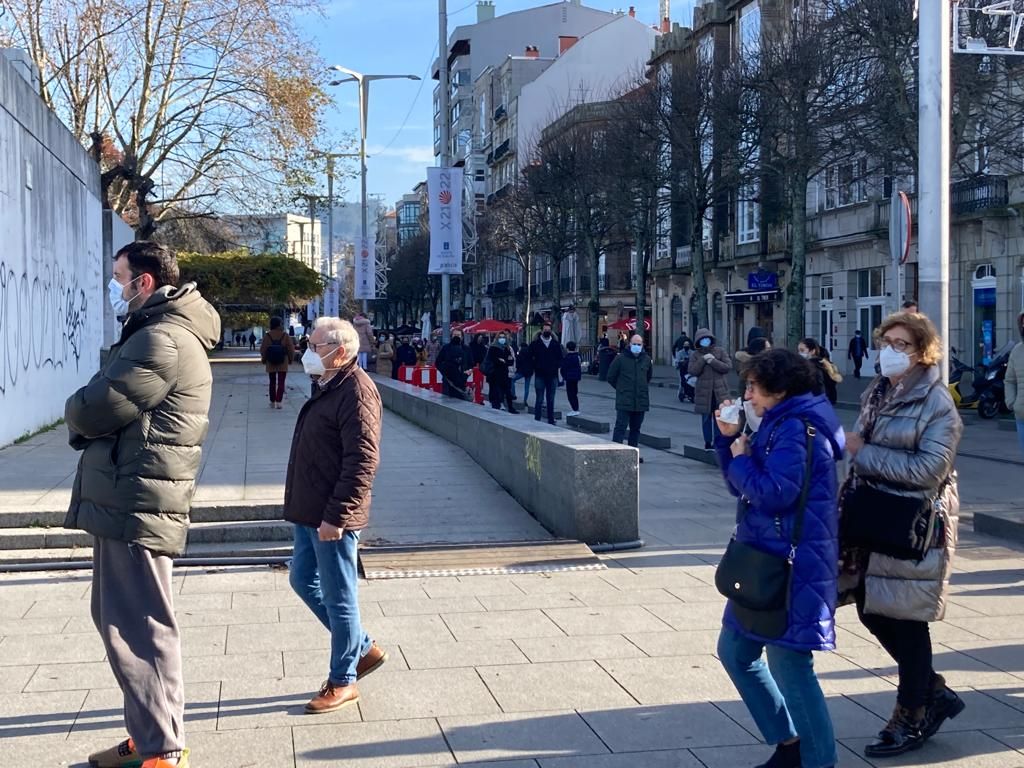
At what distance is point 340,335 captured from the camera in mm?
5031

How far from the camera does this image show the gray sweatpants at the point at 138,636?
4.18 metres

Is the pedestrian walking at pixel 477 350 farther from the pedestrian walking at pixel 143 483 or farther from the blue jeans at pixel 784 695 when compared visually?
the blue jeans at pixel 784 695

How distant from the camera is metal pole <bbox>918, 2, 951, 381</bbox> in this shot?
9273 millimetres

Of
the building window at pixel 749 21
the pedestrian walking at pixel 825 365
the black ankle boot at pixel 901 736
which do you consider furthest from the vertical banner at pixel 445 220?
the building window at pixel 749 21

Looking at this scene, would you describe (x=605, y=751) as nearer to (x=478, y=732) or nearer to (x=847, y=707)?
(x=478, y=732)

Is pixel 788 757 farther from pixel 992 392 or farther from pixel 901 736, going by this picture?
pixel 992 392

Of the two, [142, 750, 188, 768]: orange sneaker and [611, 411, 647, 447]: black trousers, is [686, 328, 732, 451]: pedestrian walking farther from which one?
[142, 750, 188, 768]: orange sneaker

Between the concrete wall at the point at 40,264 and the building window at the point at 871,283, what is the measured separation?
25.3m

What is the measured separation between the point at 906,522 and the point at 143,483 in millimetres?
2775

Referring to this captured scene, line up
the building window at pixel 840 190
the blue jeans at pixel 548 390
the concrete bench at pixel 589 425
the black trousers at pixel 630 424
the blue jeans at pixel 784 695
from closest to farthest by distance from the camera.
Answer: the blue jeans at pixel 784 695
the black trousers at pixel 630 424
the concrete bench at pixel 589 425
the blue jeans at pixel 548 390
the building window at pixel 840 190

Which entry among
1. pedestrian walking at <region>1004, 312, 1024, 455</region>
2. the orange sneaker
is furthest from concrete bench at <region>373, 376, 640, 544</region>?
the orange sneaker

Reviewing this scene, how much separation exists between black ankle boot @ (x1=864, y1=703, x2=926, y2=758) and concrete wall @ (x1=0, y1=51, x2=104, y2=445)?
36.8 feet

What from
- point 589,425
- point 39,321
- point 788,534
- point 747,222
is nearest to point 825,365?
point 788,534

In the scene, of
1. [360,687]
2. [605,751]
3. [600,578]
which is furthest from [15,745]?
[600,578]
